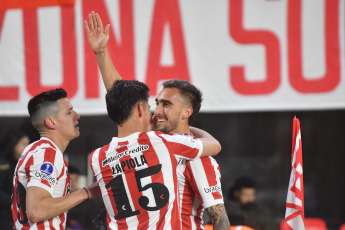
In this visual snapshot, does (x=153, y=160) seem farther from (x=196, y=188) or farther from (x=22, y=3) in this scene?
(x=22, y=3)

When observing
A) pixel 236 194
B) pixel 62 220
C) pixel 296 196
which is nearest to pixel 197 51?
pixel 236 194

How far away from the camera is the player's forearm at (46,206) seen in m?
3.05

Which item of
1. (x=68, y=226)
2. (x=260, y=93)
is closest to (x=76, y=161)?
(x=68, y=226)

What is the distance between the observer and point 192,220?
321 centimetres

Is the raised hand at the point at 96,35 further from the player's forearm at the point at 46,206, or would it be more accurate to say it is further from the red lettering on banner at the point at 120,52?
the red lettering on banner at the point at 120,52

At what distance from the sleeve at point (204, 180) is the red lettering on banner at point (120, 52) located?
268 cm

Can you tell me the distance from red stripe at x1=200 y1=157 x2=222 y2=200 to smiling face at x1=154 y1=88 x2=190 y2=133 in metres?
0.32

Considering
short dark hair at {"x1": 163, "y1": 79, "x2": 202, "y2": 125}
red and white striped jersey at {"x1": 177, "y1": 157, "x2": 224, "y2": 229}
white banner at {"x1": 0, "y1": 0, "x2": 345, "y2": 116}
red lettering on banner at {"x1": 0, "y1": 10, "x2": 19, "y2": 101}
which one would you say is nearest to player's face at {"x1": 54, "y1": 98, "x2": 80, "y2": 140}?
short dark hair at {"x1": 163, "y1": 79, "x2": 202, "y2": 125}

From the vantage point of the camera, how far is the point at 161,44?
574 centimetres

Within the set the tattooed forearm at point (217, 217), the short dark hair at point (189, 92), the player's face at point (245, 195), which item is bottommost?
the player's face at point (245, 195)

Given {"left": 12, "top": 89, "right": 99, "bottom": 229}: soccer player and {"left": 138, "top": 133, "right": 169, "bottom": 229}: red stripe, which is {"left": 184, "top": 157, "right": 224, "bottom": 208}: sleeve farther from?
{"left": 12, "top": 89, "right": 99, "bottom": 229}: soccer player

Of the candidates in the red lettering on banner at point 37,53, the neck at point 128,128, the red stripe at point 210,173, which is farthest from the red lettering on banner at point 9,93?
the red stripe at point 210,173

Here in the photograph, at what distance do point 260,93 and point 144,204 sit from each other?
Answer: 278 centimetres

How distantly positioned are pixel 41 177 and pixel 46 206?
179mm
